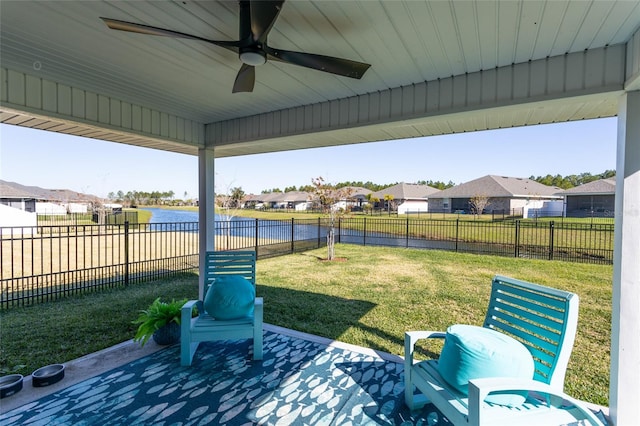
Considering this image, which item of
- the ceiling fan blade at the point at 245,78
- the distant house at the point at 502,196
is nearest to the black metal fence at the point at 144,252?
the ceiling fan blade at the point at 245,78

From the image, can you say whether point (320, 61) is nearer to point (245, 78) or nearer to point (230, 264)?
point (245, 78)

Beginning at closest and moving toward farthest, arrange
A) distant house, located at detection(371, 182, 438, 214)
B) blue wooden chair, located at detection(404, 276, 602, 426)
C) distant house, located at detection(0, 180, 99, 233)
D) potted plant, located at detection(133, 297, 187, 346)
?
blue wooden chair, located at detection(404, 276, 602, 426)
potted plant, located at detection(133, 297, 187, 346)
distant house, located at detection(0, 180, 99, 233)
distant house, located at detection(371, 182, 438, 214)

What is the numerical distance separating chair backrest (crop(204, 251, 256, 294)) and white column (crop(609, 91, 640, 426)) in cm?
346

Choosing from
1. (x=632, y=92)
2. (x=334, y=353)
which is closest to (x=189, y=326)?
(x=334, y=353)

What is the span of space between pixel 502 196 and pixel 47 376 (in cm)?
3016

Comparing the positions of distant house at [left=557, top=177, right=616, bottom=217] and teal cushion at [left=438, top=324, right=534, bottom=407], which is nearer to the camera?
teal cushion at [left=438, top=324, right=534, bottom=407]

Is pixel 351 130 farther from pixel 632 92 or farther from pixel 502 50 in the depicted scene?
pixel 632 92

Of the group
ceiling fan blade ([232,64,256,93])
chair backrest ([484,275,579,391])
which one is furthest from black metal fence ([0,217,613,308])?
chair backrest ([484,275,579,391])

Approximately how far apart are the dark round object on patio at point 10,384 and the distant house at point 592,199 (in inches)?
1100

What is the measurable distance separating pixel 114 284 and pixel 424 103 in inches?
260

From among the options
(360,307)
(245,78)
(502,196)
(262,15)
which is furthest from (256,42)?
(502,196)

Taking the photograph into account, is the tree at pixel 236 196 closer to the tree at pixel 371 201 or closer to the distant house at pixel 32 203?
the distant house at pixel 32 203

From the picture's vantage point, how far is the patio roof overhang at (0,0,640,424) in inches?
75.3

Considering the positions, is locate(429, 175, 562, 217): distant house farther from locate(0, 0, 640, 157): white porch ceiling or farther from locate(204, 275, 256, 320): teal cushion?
locate(204, 275, 256, 320): teal cushion
